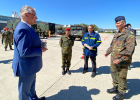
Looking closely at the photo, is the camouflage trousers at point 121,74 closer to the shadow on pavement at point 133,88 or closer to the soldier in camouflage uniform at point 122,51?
the soldier in camouflage uniform at point 122,51

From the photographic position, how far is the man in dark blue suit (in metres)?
1.32

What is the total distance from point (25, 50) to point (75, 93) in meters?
1.73

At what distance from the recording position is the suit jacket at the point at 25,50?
1.32m

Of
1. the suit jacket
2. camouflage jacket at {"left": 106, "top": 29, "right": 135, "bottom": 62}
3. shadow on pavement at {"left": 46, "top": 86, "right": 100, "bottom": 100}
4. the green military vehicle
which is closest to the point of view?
the suit jacket

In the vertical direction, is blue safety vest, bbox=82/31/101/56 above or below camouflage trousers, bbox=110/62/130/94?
above

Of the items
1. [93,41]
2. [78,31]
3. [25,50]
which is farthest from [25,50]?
[78,31]

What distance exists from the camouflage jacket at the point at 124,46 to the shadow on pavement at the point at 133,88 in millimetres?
981

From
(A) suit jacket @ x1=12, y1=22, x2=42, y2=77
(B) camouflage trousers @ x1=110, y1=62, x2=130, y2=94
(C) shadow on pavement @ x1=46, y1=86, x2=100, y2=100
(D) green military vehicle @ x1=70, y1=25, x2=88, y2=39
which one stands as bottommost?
(C) shadow on pavement @ x1=46, y1=86, x2=100, y2=100

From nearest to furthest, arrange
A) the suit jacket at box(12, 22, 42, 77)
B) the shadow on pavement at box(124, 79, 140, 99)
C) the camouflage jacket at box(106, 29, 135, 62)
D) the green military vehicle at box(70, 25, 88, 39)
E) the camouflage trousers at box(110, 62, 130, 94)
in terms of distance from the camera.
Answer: the suit jacket at box(12, 22, 42, 77) < the camouflage jacket at box(106, 29, 135, 62) < the camouflage trousers at box(110, 62, 130, 94) < the shadow on pavement at box(124, 79, 140, 99) < the green military vehicle at box(70, 25, 88, 39)

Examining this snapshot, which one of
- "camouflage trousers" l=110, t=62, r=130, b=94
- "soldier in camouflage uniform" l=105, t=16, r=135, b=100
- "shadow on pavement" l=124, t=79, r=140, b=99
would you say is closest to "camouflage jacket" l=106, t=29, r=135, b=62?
"soldier in camouflage uniform" l=105, t=16, r=135, b=100

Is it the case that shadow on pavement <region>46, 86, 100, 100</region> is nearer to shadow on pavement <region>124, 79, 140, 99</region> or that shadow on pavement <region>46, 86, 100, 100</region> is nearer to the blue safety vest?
shadow on pavement <region>124, 79, 140, 99</region>

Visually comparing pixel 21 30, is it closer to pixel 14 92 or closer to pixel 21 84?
pixel 21 84

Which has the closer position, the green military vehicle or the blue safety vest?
the blue safety vest

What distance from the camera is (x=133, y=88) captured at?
262cm
